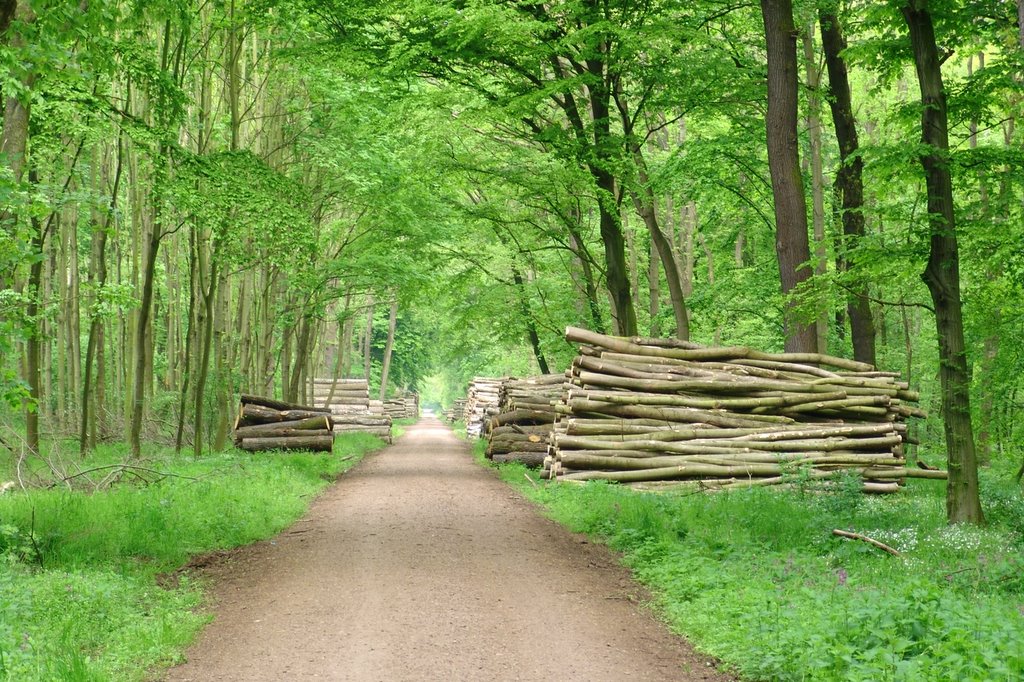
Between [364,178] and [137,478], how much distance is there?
1000cm

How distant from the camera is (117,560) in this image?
28.9ft

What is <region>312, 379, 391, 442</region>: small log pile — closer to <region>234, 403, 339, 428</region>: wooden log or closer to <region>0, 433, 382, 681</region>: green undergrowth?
<region>234, 403, 339, 428</region>: wooden log

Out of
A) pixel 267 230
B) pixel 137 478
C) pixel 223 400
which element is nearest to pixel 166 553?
pixel 137 478

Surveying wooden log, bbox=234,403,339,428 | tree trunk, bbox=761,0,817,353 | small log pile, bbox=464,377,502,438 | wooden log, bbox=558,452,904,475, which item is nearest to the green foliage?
wooden log, bbox=558,452,904,475

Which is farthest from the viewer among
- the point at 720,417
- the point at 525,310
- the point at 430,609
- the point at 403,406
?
the point at 403,406

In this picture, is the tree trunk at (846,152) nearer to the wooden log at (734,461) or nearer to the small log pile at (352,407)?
the wooden log at (734,461)

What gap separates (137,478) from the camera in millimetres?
13188

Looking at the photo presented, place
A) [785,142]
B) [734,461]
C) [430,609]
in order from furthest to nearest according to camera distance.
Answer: [734,461] < [785,142] < [430,609]

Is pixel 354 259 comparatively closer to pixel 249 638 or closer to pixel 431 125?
pixel 431 125

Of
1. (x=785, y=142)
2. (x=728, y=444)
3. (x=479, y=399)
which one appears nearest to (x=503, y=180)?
(x=785, y=142)

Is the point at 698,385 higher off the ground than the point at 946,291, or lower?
lower

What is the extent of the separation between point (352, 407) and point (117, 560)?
25.8 m

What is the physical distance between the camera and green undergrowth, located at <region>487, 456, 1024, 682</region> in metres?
5.29

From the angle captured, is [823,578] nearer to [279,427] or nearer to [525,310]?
[279,427]
